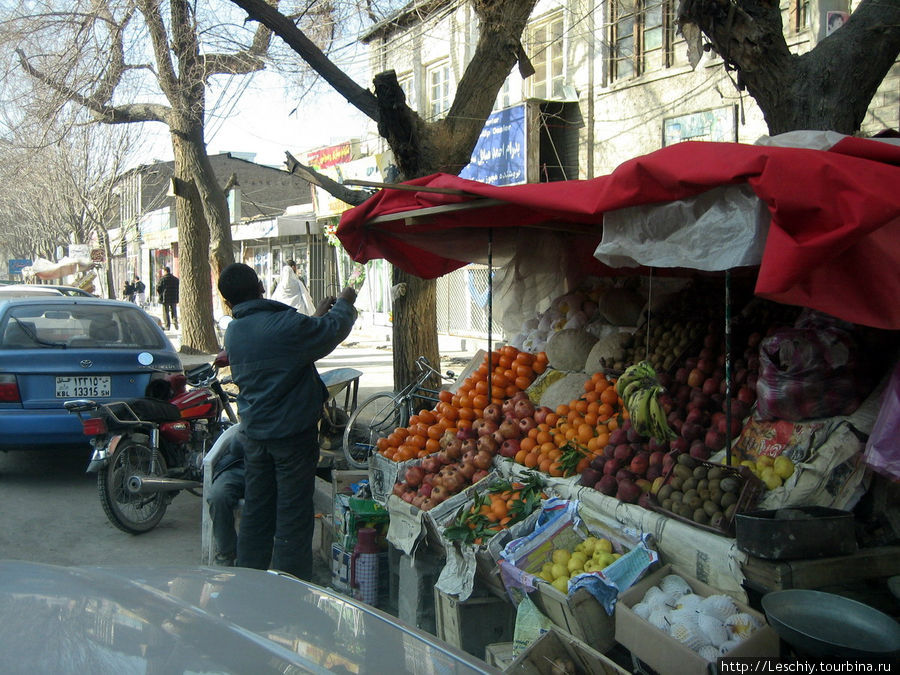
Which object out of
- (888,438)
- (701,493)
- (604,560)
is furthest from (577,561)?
(888,438)

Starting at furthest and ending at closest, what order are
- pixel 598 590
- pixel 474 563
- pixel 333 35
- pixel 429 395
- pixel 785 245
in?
pixel 333 35
pixel 429 395
pixel 474 563
pixel 598 590
pixel 785 245

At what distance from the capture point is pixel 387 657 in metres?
2.00

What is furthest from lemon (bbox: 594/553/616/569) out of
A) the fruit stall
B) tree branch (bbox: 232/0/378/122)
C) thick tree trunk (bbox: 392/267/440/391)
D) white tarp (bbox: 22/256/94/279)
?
white tarp (bbox: 22/256/94/279)

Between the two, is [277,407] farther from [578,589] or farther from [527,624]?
[578,589]

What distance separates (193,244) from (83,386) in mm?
8114

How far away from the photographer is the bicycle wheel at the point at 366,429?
655cm

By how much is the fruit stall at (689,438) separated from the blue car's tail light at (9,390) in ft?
11.4

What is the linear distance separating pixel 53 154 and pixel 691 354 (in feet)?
94.6

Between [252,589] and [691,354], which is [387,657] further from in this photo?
[691,354]

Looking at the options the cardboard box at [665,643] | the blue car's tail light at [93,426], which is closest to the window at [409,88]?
the blue car's tail light at [93,426]

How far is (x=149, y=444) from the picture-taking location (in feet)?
19.7

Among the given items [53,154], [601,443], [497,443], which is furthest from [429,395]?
[53,154]

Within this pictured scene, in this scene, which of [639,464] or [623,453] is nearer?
[639,464]

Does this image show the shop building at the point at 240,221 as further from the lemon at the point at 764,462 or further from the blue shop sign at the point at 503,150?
the lemon at the point at 764,462
